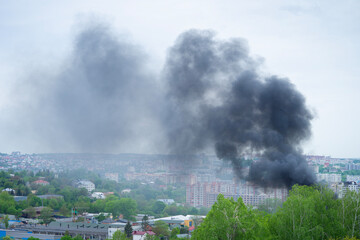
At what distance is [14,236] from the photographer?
1422 inches

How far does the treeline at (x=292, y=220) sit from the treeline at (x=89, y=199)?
31425mm

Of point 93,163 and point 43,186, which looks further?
point 93,163

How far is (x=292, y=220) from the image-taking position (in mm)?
16922

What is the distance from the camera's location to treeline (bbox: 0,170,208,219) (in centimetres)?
5050

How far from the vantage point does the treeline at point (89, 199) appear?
1988 inches

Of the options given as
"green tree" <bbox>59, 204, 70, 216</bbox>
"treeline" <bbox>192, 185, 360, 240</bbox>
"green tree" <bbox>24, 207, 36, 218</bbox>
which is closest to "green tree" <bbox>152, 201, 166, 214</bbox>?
"green tree" <bbox>59, 204, 70, 216</bbox>

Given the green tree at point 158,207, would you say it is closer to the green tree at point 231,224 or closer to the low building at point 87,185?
the low building at point 87,185

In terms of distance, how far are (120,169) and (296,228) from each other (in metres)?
82.4

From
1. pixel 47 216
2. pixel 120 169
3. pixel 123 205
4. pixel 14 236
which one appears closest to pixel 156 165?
pixel 120 169

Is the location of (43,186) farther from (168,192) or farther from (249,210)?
(249,210)

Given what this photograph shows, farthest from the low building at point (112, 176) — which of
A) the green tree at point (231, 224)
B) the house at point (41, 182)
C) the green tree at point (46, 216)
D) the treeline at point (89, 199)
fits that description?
the green tree at point (231, 224)

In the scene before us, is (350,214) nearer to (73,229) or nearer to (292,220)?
(292,220)

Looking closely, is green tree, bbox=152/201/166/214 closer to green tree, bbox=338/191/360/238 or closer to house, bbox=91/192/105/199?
house, bbox=91/192/105/199

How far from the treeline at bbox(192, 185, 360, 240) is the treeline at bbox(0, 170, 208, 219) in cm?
3143
